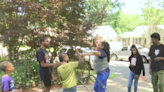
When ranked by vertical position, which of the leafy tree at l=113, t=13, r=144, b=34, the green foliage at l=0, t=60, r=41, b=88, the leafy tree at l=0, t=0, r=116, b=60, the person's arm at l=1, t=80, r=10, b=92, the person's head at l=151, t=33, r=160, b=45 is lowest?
the green foliage at l=0, t=60, r=41, b=88

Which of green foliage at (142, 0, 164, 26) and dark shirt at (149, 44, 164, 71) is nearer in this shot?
dark shirt at (149, 44, 164, 71)

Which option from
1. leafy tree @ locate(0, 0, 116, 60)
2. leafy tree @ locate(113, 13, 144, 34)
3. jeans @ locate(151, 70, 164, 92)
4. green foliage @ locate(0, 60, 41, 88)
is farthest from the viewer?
leafy tree @ locate(113, 13, 144, 34)

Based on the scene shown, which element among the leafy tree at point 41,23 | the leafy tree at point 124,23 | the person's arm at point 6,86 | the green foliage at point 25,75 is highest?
the leafy tree at point 124,23

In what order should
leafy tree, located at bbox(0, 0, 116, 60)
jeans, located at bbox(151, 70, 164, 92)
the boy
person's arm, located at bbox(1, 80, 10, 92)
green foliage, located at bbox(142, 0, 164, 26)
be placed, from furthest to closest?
green foliage, located at bbox(142, 0, 164, 26) < leafy tree, located at bbox(0, 0, 116, 60) < jeans, located at bbox(151, 70, 164, 92) < the boy < person's arm, located at bbox(1, 80, 10, 92)

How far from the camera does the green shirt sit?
169 inches

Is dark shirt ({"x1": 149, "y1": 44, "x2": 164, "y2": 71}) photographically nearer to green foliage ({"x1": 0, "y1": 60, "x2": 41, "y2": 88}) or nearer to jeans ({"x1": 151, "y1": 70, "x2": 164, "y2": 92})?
jeans ({"x1": 151, "y1": 70, "x2": 164, "y2": 92})

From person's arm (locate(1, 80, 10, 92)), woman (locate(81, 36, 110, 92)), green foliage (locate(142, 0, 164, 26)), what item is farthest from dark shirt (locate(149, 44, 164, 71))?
green foliage (locate(142, 0, 164, 26))

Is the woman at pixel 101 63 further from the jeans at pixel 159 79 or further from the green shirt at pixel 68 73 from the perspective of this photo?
the jeans at pixel 159 79

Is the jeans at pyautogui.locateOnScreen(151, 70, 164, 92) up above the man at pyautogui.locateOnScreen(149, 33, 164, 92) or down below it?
below

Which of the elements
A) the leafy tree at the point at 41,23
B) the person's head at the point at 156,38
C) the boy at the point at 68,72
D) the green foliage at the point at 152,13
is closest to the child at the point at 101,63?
the boy at the point at 68,72

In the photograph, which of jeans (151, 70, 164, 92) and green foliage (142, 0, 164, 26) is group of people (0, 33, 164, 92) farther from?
green foliage (142, 0, 164, 26)

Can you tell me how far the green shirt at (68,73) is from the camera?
4.30 meters

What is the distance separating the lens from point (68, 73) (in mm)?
4344

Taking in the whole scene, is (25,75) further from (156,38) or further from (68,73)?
(156,38)
